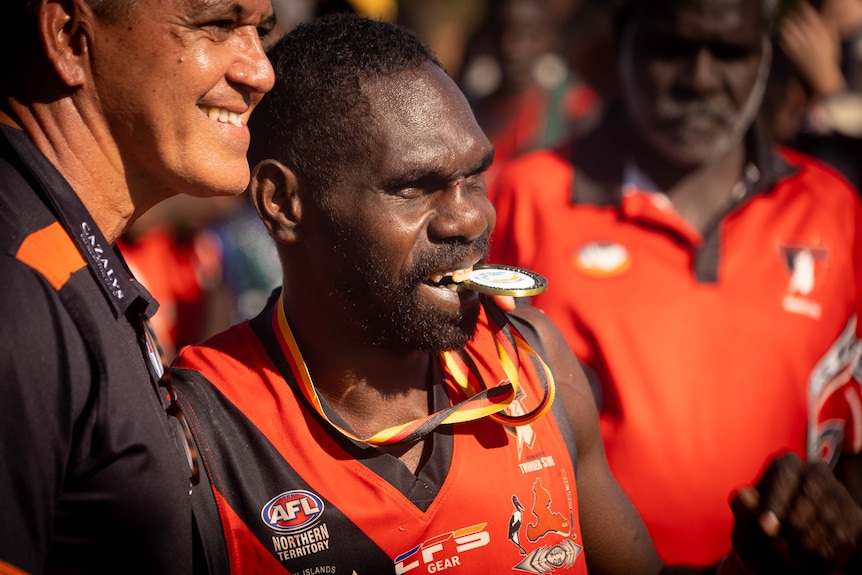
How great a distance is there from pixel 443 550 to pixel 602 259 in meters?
1.85

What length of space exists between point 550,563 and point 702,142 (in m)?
2.26

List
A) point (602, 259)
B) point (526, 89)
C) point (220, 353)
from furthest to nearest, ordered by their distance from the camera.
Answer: point (526, 89), point (602, 259), point (220, 353)

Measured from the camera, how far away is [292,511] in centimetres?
252

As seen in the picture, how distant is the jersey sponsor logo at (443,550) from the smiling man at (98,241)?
0.56m

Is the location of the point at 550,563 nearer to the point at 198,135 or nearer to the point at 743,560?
the point at 743,560

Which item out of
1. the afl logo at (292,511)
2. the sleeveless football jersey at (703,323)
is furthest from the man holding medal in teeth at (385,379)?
the sleeveless football jersey at (703,323)

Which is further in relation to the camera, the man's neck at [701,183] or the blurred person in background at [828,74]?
the blurred person in background at [828,74]

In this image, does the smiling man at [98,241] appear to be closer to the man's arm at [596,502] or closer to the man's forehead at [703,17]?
the man's arm at [596,502]

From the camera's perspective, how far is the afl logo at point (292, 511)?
249 cm

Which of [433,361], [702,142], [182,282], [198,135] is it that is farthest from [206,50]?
[182,282]

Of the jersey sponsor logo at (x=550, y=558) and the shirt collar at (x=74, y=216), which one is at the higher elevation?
the shirt collar at (x=74, y=216)

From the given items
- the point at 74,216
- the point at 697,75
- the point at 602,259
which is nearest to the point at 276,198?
the point at 74,216

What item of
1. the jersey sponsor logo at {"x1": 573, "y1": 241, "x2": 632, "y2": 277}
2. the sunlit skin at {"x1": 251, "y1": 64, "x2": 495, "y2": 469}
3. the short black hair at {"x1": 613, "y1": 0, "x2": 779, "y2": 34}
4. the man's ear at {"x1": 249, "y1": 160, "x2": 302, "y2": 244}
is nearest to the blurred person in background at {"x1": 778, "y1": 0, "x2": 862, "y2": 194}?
the short black hair at {"x1": 613, "y1": 0, "x2": 779, "y2": 34}

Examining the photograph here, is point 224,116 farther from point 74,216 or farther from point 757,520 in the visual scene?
point 757,520
